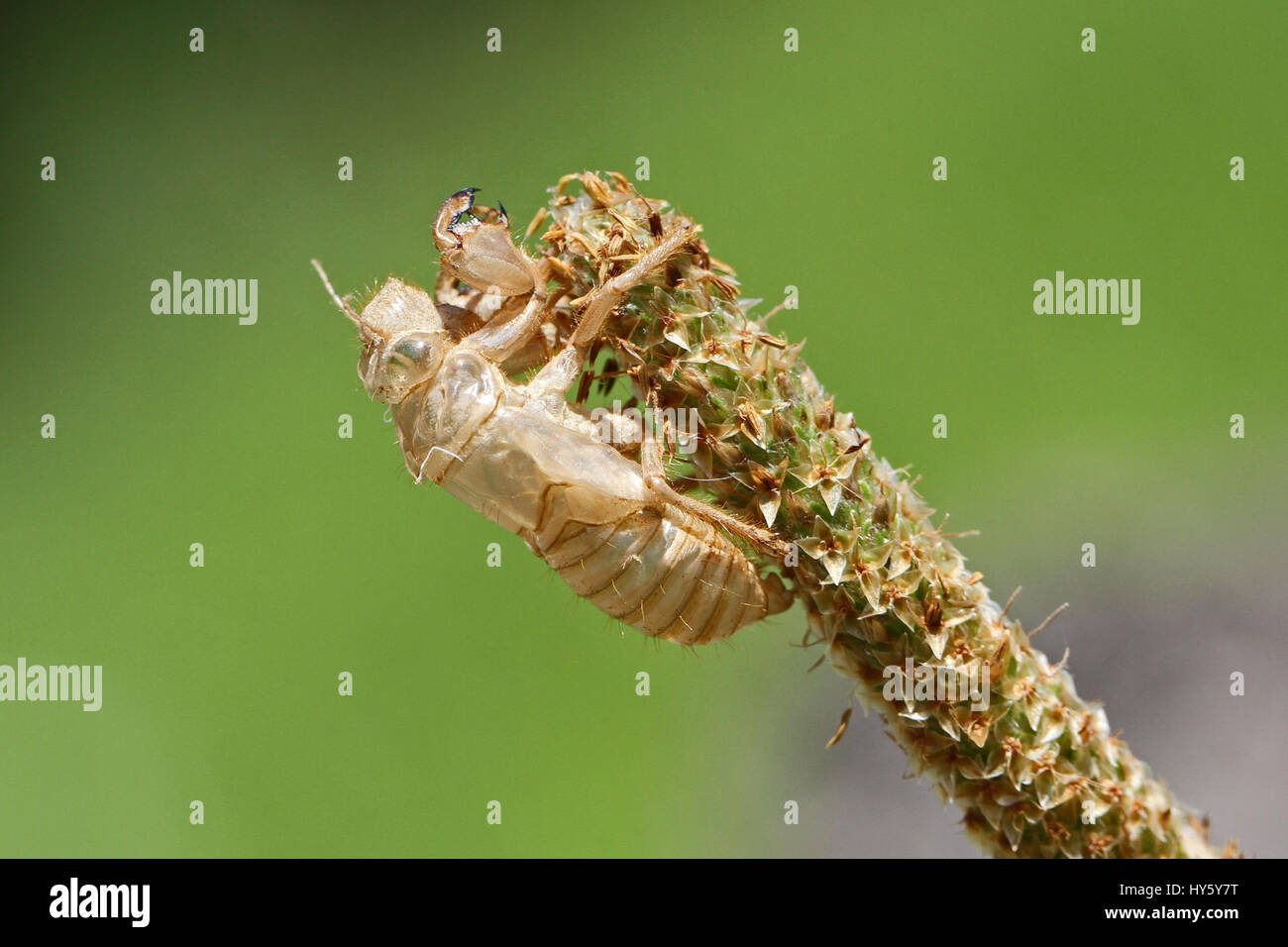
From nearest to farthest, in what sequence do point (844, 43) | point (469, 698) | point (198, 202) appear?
point (469, 698) → point (844, 43) → point (198, 202)

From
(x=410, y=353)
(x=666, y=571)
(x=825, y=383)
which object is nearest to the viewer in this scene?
(x=666, y=571)

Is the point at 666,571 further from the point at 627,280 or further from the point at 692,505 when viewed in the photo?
the point at 627,280

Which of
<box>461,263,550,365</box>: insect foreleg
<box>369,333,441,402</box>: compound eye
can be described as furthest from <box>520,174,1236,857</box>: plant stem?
<box>369,333,441,402</box>: compound eye

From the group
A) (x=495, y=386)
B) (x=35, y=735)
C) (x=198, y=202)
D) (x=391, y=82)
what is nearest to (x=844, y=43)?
(x=391, y=82)

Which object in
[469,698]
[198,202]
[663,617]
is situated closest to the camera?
[663,617]

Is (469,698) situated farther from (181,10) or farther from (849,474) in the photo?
(181,10)

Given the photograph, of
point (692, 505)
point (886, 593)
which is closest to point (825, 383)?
point (692, 505)

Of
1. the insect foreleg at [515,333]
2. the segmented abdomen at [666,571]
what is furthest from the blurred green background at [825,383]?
the insect foreleg at [515,333]
